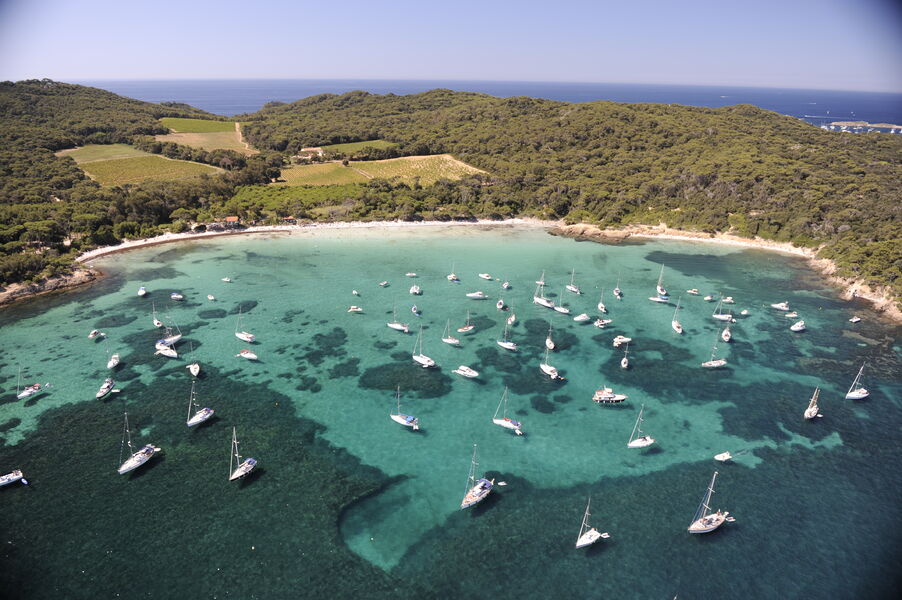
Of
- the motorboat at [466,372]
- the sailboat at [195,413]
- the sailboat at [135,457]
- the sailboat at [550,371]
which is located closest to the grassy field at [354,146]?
the motorboat at [466,372]

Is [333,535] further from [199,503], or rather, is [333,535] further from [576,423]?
[576,423]

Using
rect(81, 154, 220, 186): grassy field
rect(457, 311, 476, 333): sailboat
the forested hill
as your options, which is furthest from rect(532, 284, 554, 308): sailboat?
rect(81, 154, 220, 186): grassy field

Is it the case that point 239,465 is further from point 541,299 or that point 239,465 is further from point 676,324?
point 676,324

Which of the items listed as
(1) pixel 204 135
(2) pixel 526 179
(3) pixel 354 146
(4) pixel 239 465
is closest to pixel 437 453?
(4) pixel 239 465

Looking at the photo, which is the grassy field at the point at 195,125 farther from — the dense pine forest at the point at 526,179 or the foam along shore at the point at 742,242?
the foam along shore at the point at 742,242

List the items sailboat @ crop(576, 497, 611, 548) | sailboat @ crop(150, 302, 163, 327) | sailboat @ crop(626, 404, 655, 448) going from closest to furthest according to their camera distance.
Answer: sailboat @ crop(576, 497, 611, 548), sailboat @ crop(626, 404, 655, 448), sailboat @ crop(150, 302, 163, 327)

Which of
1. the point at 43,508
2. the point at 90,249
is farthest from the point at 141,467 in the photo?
the point at 90,249

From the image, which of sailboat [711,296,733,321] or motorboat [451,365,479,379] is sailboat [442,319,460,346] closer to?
motorboat [451,365,479,379]
